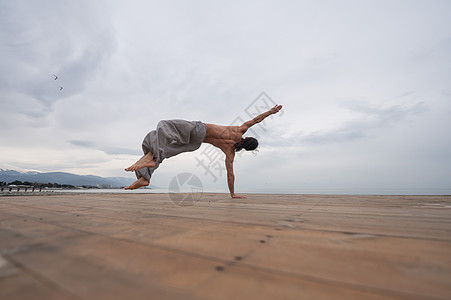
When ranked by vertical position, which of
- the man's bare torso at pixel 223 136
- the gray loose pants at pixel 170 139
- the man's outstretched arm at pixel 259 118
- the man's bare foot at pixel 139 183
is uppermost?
the man's outstretched arm at pixel 259 118

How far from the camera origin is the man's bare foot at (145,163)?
2.26m

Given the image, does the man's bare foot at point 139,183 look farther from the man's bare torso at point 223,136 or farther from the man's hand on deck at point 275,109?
the man's hand on deck at point 275,109

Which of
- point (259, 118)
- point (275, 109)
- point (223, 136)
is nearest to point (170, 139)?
point (223, 136)

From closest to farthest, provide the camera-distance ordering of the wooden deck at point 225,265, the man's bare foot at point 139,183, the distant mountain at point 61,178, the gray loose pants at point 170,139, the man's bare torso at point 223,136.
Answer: the wooden deck at point 225,265, the man's bare foot at point 139,183, the gray loose pants at point 170,139, the man's bare torso at point 223,136, the distant mountain at point 61,178

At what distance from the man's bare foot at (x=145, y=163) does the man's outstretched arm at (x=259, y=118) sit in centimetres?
185

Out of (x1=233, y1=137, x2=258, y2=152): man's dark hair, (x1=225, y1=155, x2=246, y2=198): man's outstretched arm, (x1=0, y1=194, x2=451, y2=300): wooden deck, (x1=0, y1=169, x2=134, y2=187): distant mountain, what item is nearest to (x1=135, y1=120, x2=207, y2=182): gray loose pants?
(x1=225, y1=155, x2=246, y2=198): man's outstretched arm

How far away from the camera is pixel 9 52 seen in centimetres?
731

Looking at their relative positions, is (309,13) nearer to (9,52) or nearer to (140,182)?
(140,182)

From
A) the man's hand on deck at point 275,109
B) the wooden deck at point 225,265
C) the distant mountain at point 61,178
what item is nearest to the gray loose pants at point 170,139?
the man's hand on deck at point 275,109

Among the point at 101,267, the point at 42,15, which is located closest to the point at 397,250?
the point at 101,267

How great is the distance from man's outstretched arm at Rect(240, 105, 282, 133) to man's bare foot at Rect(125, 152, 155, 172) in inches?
72.7

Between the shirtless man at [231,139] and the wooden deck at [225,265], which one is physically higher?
the shirtless man at [231,139]

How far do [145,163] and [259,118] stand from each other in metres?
2.23

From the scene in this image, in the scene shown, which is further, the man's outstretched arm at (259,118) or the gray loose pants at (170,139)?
the man's outstretched arm at (259,118)
